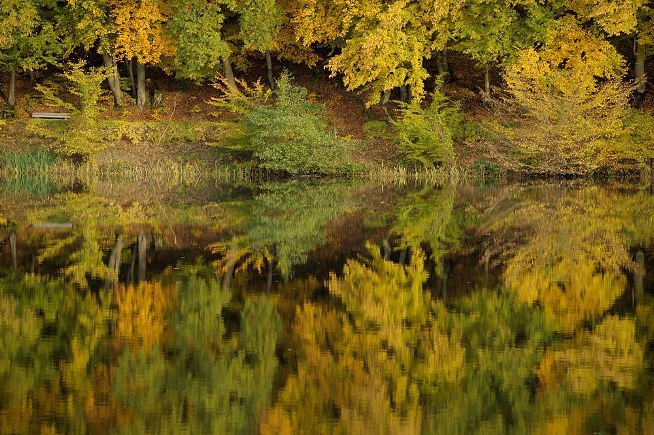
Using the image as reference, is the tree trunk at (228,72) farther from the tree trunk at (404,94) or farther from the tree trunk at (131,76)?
the tree trunk at (404,94)

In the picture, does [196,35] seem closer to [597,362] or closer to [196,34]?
[196,34]

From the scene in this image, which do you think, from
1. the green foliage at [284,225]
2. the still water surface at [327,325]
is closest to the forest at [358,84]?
the green foliage at [284,225]

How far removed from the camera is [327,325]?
1116cm

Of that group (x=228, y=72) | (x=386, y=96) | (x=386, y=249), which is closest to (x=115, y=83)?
(x=228, y=72)

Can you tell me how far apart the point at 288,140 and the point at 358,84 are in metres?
3.36

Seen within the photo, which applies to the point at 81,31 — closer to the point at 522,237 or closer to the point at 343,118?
the point at 343,118

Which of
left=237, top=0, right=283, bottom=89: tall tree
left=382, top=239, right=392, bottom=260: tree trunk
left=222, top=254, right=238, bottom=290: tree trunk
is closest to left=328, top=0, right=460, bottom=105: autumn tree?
left=237, top=0, right=283, bottom=89: tall tree

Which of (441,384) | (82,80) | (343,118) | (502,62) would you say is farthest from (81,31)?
(441,384)

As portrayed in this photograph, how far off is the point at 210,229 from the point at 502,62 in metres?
19.8

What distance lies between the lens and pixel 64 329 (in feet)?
35.5

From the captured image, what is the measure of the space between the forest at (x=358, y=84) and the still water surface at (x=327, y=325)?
1347 cm

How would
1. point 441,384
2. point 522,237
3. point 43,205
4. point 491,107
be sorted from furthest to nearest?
1. point 491,107
2. point 43,205
3. point 522,237
4. point 441,384

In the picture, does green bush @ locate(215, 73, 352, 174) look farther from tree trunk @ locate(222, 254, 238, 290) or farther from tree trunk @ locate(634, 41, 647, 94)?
tree trunk @ locate(222, 254, 238, 290)

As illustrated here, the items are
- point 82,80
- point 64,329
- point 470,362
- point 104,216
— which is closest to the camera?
point 470,362
